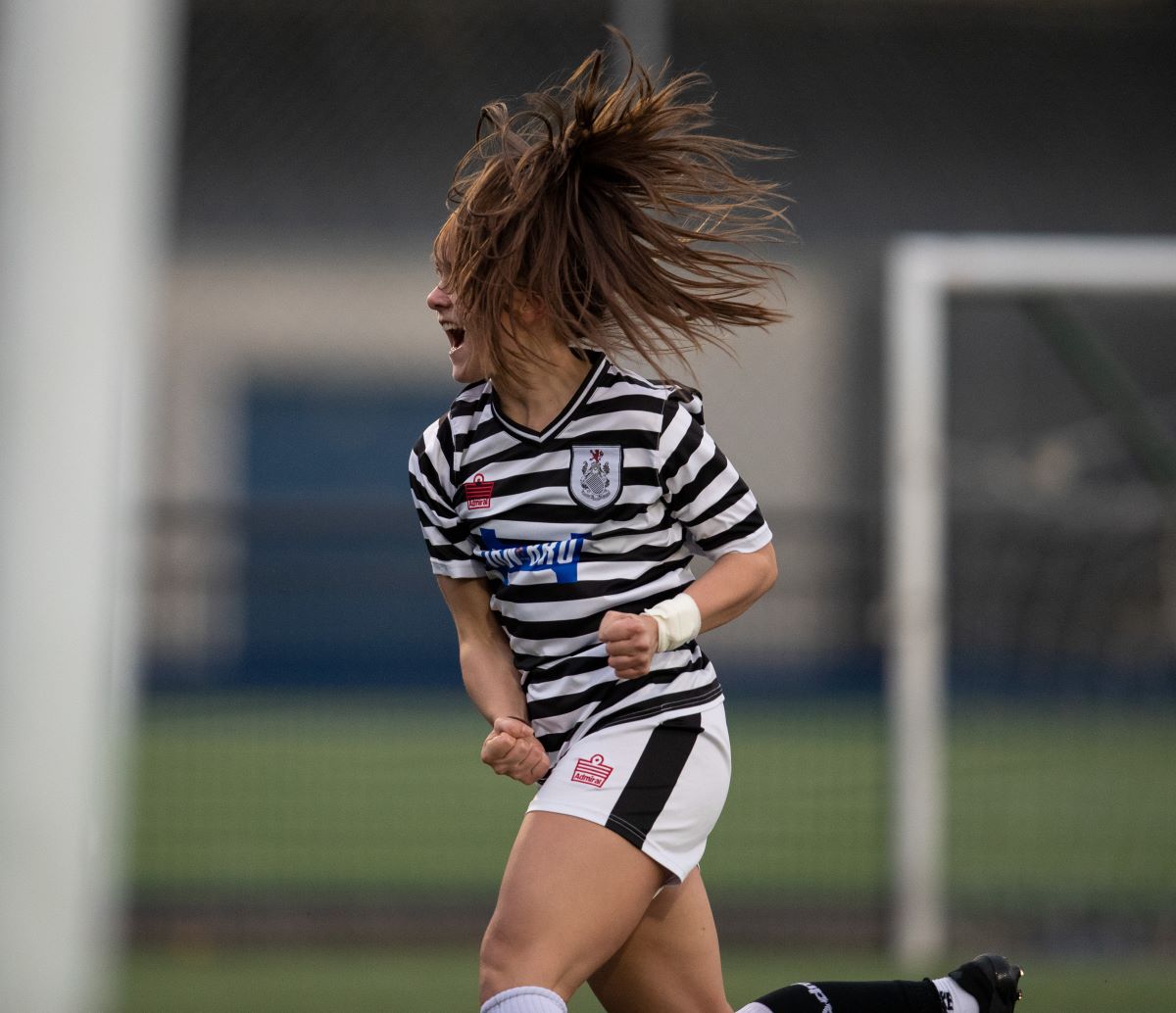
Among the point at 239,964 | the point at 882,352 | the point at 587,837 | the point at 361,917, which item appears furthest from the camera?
the point at 882,352

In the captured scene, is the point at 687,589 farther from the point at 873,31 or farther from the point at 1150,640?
the point at 873,31

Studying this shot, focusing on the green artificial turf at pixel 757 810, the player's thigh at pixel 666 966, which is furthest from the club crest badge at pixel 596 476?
the green artificial turf at pixel 757 810

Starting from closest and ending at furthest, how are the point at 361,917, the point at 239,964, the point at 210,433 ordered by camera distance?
the point at 239,964
the point at 361,917
the point at 210,433

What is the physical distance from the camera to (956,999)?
280 cm

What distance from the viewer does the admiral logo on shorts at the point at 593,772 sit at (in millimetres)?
2318

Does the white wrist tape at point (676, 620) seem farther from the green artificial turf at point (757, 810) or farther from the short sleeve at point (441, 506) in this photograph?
the green artificial turf at point (757, 810)

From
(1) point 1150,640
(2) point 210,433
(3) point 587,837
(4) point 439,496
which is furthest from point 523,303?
(2) point 210,433

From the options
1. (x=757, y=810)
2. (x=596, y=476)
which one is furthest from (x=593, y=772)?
(x=757, y=810)

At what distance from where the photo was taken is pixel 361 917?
19.2ft

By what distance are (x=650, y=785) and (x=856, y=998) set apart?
0.68 meters

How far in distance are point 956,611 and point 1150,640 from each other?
72 centimetres

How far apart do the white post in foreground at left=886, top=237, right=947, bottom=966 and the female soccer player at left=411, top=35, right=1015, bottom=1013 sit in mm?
3397

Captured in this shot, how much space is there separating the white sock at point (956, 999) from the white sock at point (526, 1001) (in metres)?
0.89

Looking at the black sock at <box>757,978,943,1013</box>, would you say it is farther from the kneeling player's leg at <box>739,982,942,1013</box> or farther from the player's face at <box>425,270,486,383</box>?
the player's face at <box>425,270,486,383</box>
